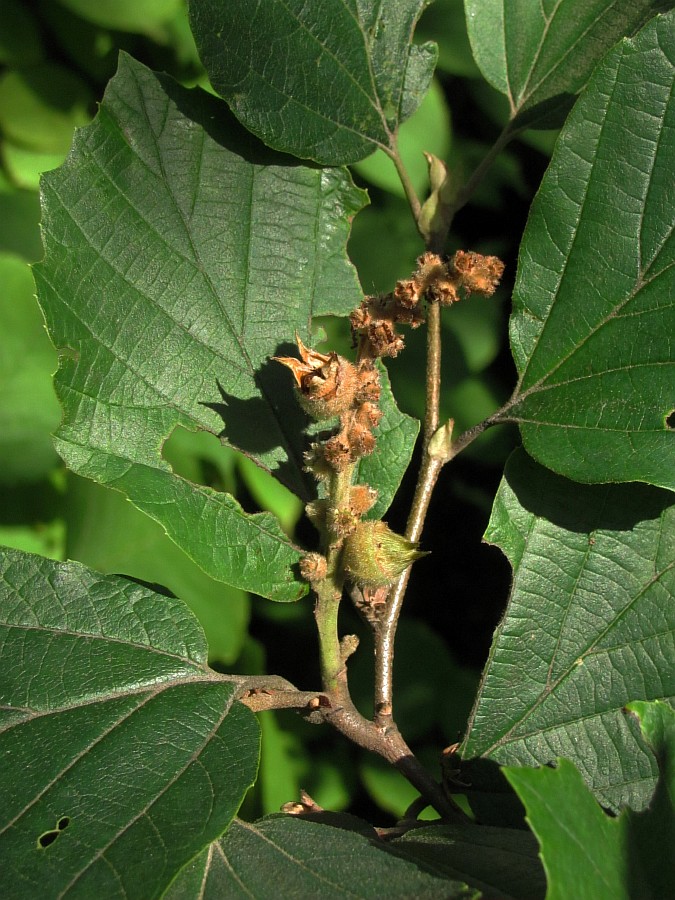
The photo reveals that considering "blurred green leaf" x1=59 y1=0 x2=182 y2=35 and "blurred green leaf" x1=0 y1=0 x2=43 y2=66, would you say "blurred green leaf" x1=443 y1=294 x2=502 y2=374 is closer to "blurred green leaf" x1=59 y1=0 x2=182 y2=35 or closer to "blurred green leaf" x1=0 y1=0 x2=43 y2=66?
"blurred green leaf" x1=59 y1=0 x2=182 y2=35

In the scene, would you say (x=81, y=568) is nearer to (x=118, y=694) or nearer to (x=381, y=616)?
(x=118, y=694)

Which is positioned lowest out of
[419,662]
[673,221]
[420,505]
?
[419,662]

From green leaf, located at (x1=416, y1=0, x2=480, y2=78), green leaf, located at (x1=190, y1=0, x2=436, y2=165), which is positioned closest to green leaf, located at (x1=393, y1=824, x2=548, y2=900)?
green leaf, located at (x1=190, y1=0, x2=436, y2=165)

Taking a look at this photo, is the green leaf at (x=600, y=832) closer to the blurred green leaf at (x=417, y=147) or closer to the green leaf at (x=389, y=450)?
the green leaf at (x=389, y=450)

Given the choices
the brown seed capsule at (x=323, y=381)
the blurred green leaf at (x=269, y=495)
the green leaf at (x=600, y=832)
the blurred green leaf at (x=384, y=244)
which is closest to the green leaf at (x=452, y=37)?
the blurred green leaf at (x=384, y=244)

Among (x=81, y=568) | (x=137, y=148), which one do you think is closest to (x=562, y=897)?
(x=81, y=568)

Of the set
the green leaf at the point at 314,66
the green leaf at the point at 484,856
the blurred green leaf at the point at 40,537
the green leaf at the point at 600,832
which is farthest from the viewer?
the blurred green leaf at the point at 40,537
